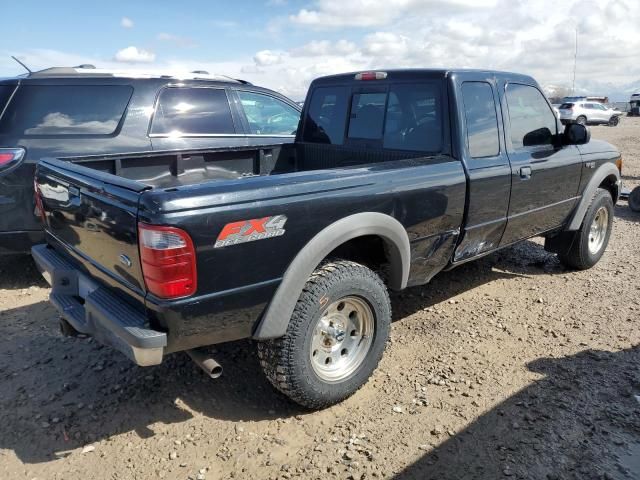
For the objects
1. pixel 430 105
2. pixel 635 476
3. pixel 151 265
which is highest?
pixel 430 105

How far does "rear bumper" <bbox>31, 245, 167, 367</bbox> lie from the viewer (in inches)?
89.1

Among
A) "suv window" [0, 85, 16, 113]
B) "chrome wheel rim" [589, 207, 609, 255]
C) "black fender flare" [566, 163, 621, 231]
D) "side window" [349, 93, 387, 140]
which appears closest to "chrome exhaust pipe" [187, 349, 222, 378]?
"side window" [349, 93, 387, 140]

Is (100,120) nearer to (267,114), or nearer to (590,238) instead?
(267,114)

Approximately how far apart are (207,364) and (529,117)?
3.23m

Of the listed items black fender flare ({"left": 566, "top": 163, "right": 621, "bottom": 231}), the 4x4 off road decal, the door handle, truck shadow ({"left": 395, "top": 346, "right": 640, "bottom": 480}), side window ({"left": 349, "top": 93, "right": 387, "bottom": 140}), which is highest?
side window ({"left": 349, "top": 93, "right": 387, "bottom": 140})

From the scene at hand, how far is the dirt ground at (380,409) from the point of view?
2.55 meters

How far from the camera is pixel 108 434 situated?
2.79m

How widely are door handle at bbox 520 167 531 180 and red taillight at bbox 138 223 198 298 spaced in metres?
2.71

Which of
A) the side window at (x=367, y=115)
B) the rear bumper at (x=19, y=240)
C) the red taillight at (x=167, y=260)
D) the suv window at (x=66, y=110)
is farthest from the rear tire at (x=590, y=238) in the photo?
the rear bumper at (x=19, y=240)

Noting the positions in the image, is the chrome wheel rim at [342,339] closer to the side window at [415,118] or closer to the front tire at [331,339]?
the front tire at [331,339]

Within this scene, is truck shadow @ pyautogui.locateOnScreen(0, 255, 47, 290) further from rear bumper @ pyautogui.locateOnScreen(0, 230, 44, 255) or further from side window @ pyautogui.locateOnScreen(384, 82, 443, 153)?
side window @ pyautogui.locateOnScreen(384, 82, 443, 153)

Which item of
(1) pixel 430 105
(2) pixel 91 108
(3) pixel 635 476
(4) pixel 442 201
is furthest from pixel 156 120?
(3) pixel 635 476

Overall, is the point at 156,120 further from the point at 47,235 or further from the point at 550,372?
the point at 550,372

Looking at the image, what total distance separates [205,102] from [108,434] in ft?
12.4
